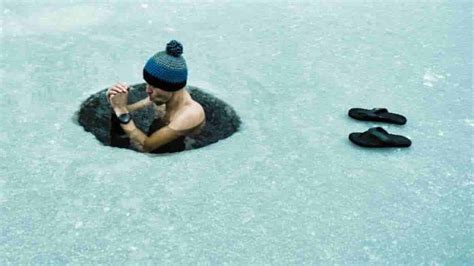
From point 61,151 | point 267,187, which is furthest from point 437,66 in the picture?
point 61,151

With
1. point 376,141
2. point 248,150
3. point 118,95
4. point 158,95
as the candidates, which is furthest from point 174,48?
point 376,141

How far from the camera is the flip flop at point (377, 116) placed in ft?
10.9

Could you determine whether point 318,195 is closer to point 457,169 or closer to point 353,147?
point 353,147

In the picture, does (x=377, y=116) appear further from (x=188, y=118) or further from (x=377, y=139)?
(x=188, y=118)

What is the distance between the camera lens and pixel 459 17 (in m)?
4.75

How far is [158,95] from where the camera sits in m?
3.12

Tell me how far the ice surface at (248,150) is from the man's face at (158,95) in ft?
1.08

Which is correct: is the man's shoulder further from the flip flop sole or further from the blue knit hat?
the flip flop sole

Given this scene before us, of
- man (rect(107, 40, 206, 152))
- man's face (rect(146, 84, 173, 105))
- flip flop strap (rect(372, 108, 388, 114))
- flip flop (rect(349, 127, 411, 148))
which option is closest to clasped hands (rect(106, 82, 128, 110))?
man (rect(107, 40, 206, 152))

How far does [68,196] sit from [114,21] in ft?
6.14

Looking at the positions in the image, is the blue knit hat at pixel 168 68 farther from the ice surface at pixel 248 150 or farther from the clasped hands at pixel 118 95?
the ice surface at pixel 248 150

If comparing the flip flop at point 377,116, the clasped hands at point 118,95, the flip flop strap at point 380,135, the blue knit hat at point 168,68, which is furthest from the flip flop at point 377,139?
the clasped hands at point 118,95

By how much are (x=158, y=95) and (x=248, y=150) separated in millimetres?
499

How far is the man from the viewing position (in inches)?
119
